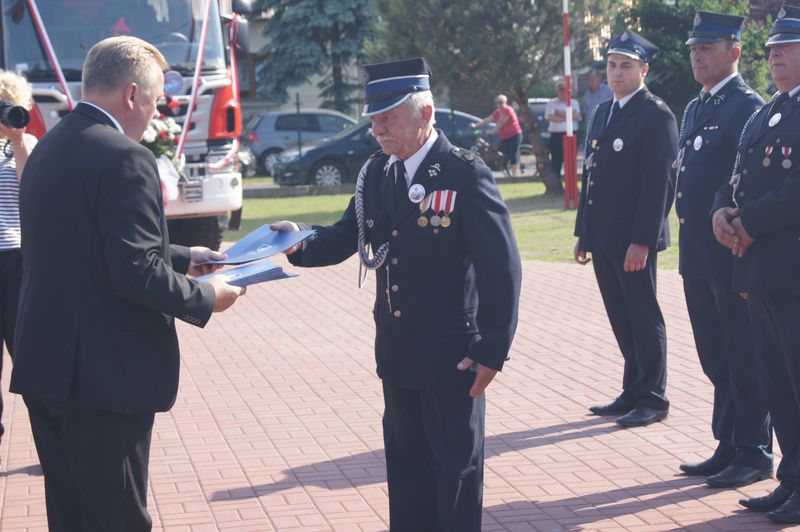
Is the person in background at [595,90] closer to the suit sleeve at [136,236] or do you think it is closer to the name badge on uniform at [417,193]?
the name badge on uniform at [417,193]

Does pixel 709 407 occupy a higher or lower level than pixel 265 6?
lower

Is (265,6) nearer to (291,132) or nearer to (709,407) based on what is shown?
(291,132)

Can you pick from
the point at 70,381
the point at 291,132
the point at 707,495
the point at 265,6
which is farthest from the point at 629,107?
the point at 265,6

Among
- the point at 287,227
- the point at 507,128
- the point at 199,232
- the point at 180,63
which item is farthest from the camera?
the point at 507,128

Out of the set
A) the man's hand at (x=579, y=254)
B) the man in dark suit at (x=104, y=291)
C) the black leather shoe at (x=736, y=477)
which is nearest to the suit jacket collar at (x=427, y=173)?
the man in dark suit at (x=104, y=291)

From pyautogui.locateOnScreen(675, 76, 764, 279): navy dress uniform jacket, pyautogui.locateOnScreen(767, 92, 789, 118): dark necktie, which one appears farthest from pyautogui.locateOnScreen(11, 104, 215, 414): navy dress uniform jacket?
pyautogui.locateOnScreen(675, 76, 764, 279): navy dress uniform jacket

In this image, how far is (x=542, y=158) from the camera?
20953 mm

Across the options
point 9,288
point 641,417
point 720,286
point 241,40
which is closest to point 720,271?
point 720,286

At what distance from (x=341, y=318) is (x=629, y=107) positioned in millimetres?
4342

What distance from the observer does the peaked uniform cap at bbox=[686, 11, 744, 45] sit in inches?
224

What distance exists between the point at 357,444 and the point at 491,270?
101 inches

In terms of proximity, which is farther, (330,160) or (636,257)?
(330,160)

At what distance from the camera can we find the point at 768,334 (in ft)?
16.3

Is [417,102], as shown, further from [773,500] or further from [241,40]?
[241,40]
